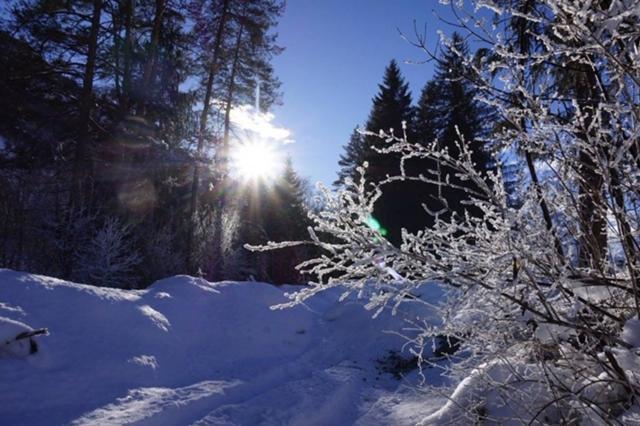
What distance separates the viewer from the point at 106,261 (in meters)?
8.97

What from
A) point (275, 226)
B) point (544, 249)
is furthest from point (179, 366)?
point (275, 226)

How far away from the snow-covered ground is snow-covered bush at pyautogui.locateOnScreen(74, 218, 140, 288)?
5.28 ft

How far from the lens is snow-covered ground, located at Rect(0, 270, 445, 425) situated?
4.10 metres

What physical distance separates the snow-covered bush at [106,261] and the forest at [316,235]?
0.07m

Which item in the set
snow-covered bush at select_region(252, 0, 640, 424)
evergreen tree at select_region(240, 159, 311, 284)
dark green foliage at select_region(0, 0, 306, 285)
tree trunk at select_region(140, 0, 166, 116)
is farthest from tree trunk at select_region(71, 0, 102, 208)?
snow-covered bush at select_region(252, 0, 640, 424)

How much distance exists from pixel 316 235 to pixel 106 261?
28.9 ft

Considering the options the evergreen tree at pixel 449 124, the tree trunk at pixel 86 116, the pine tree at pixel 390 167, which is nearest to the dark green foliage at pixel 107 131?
the tree trunk at pixel 86 116

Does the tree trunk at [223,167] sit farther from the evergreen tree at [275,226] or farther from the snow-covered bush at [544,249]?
the snow-covered bush at [544,249]

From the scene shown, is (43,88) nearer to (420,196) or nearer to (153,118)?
(153,118)

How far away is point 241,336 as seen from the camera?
7.14m

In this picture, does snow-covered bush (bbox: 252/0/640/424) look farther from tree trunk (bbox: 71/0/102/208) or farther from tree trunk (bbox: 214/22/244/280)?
tree trunk (bbox: 214/22/244/280)

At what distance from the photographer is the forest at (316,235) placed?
5.07ft

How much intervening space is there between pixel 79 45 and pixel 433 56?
11.8m

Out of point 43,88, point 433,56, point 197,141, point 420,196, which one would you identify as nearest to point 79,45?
point 43,88
